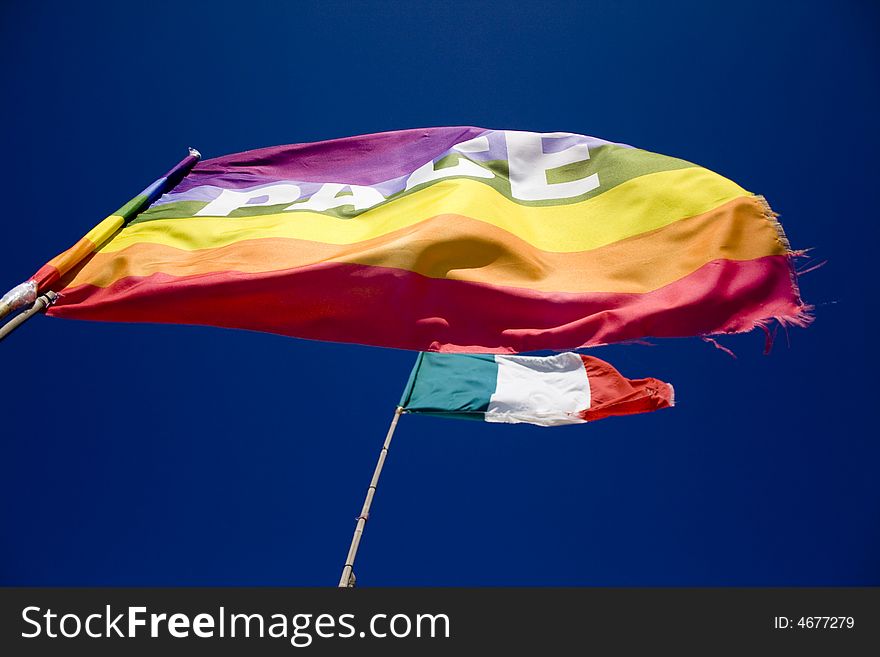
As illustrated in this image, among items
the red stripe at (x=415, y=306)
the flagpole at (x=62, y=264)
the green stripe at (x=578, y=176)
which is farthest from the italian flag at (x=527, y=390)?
the red stripe at (x=415, y=306)

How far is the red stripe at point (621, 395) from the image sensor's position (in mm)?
9625

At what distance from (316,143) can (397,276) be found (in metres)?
2.68

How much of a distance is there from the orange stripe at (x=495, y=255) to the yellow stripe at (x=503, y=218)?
11 centimetres

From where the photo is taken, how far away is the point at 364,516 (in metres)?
8.00

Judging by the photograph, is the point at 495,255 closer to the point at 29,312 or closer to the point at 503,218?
the point at 503,218

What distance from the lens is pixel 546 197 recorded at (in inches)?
259

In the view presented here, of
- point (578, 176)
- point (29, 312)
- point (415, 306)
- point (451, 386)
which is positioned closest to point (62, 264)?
point (29, 312)

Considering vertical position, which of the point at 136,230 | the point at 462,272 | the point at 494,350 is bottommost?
the point at 494,350

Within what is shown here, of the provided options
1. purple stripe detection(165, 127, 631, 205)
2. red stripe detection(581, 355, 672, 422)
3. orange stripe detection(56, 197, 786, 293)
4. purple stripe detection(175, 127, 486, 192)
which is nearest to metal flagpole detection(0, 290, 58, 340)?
orange stripe detection(56, 197, 786, 293)

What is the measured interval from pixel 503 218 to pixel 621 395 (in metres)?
4.37

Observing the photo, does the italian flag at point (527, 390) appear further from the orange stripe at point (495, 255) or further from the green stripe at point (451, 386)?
the orange stripe at point (495, 255)

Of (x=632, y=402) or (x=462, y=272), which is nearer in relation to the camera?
(x=462, y=272)

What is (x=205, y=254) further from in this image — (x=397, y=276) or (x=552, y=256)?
(x=552, y=256)

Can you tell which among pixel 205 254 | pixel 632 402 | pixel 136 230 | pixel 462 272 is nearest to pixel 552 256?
pixel 462 272
